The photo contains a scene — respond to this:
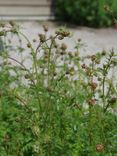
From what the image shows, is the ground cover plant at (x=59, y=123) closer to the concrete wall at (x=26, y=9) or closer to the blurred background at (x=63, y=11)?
the blurred background at (x=63, y=11)

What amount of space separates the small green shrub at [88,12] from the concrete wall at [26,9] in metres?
0.30

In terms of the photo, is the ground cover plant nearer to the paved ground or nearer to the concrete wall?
the paved ground

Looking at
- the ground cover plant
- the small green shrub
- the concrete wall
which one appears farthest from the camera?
the concrete wall

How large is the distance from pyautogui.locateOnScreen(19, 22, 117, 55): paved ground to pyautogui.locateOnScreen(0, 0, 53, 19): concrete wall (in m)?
0.26

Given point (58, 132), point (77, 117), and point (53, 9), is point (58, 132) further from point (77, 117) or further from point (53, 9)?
point (53, 9)

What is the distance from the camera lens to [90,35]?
7.76m

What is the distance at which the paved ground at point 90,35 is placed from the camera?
7.20 metres

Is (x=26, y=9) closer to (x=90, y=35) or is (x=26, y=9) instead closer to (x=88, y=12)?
(x=88, y=12)

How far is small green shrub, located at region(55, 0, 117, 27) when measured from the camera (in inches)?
312

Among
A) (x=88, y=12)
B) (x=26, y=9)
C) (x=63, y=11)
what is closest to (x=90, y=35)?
(x=88, y=12)

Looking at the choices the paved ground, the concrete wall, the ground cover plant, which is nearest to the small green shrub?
the paved ground

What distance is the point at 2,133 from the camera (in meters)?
3.15

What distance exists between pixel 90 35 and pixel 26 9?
4.14ft

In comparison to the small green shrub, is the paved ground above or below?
below
